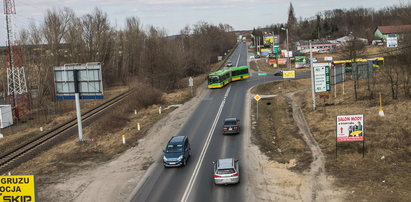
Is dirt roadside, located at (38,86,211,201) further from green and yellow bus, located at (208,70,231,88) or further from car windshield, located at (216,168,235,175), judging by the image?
green and yellow bus, located at (208,70,231,88)

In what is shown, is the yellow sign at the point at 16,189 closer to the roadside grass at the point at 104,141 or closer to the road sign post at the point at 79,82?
the roadside grass at the point at 104,141

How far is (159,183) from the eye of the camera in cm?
2488

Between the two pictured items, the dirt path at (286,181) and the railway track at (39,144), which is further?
the railway track at (39,144)

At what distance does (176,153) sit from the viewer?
27.9 m

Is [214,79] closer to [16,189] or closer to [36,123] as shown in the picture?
[36,123]

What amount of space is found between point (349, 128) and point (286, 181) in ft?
20.2

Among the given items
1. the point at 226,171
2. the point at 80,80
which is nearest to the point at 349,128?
the point at 226,171

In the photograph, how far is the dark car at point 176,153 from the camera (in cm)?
2742

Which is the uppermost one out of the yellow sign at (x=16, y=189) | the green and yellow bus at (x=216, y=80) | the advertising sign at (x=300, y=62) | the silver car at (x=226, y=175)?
the advertising sign at (x=300, y=62)

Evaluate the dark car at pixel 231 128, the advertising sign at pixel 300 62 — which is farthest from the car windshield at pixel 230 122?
the advertising sign at pixel 300 62

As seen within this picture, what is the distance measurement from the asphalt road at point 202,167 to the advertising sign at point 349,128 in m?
7.20

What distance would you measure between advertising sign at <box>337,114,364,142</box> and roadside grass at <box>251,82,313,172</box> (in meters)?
2.97

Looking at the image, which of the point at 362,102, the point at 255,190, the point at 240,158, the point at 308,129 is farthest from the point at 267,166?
the point at 362,102

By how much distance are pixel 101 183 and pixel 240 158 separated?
1039 centimetres
